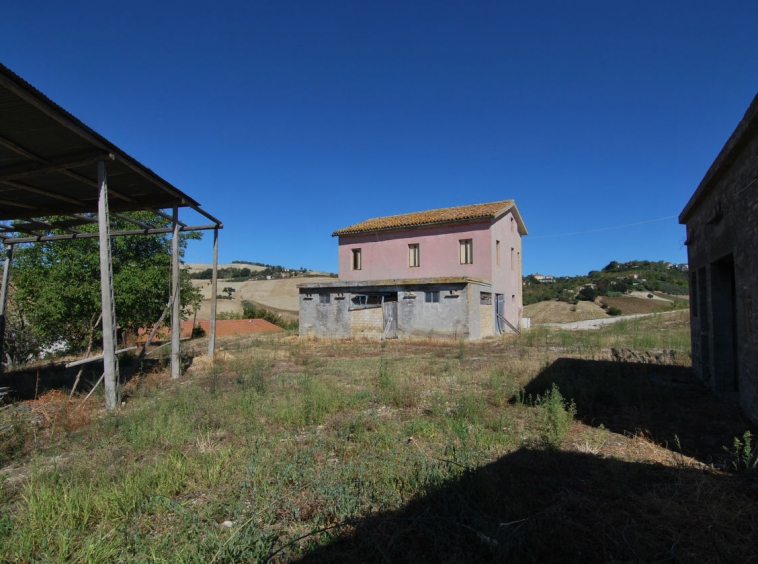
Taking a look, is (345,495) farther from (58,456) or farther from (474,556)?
(58,456)

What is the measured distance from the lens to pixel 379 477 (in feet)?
12.7

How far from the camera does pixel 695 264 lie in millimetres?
9109

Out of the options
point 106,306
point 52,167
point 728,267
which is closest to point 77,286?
point 52,167

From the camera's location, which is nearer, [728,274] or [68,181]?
[728,274]

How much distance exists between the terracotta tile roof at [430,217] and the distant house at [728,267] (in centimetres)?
1238

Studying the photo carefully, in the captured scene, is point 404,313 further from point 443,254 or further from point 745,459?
point 745,459

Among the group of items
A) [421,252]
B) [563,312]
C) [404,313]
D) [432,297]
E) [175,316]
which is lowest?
[563,312]

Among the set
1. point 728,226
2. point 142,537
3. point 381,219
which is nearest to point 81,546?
point 142,537

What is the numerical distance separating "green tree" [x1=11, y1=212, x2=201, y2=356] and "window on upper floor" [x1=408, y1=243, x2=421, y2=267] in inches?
473

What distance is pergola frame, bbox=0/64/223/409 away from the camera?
5586 mm

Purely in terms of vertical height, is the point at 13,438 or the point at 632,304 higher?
the point at 632,304

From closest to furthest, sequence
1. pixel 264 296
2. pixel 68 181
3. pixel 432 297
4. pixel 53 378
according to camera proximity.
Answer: pixel 68 181 → pixel 53 378 → pixel 432 297 → pixel 264 296

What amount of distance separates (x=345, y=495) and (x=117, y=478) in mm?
2079

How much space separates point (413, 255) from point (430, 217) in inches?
88.3
